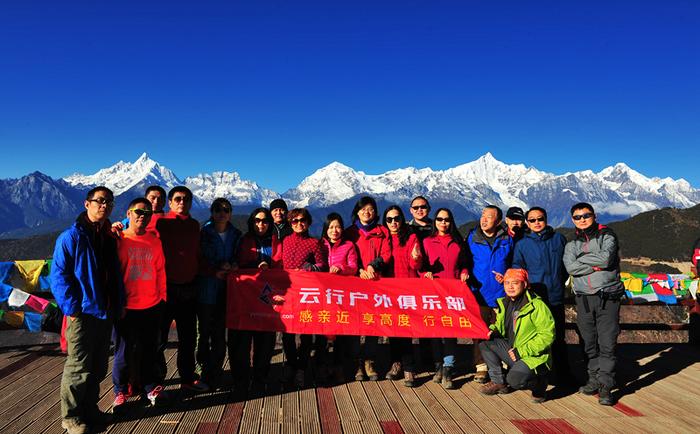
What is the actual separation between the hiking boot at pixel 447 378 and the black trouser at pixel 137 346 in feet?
13.6

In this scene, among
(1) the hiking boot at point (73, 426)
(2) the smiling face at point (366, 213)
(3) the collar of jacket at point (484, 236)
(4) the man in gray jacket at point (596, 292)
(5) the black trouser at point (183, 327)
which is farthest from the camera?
(3) the collar of jacket at point (484, 236)

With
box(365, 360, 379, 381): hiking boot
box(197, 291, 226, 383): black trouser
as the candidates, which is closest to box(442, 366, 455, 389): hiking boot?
box(365, 360, 379, 381): hiking boot

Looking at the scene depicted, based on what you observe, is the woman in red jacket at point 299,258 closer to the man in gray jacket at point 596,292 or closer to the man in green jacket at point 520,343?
the man in green jacket at point 520,343

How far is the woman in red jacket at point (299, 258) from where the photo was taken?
646 cm

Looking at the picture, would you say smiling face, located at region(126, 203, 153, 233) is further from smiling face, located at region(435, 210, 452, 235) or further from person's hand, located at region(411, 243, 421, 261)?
smiling face, located at region(435, 210, 452, 235)

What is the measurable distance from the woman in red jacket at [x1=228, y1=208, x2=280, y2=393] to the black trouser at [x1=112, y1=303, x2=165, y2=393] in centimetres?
109

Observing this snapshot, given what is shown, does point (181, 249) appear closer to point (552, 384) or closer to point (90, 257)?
point (90, 257)

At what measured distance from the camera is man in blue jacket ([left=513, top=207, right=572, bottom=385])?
665 cm

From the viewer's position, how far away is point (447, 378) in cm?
646

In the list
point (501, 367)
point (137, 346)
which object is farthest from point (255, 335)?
point (501, 367)

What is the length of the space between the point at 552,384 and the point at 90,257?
684 centimetres

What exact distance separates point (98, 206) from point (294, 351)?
3.41 meters

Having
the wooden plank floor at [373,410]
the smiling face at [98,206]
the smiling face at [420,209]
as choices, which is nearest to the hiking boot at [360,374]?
the wooden plank floor at [373,410]

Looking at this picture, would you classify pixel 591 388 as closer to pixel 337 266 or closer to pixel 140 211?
pixel 337 266
